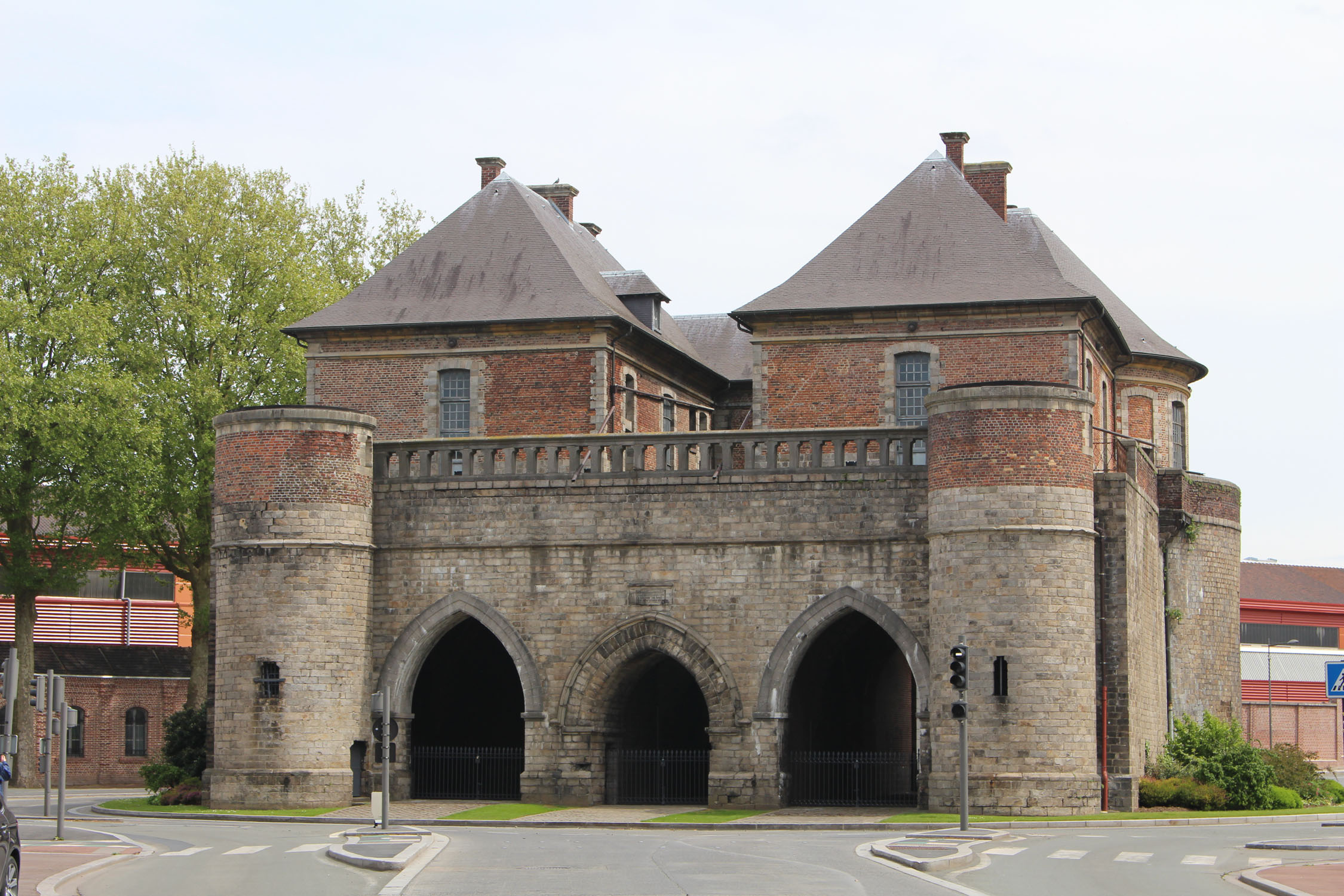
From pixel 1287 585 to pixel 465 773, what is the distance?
53.1m

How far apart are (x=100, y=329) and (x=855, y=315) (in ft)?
55.7

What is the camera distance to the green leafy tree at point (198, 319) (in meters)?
39.7

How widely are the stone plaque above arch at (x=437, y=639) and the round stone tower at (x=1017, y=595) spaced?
6880mm

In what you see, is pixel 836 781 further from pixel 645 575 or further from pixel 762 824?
pixel 762 824

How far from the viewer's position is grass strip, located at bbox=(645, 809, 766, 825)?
86.5 ft

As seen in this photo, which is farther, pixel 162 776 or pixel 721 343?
pixel 721 343

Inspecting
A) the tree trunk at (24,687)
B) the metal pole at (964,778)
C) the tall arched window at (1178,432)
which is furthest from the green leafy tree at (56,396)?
the tall arched window at (1178,432)

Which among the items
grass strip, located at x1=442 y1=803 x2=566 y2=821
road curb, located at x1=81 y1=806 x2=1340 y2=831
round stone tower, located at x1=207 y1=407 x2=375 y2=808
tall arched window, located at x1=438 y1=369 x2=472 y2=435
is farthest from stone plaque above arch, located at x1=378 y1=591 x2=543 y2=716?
tall arched window, located at x1=438 y1=369 x2=472 y2=435

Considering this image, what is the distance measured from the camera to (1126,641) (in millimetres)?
28406

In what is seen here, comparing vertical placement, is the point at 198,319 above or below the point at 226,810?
above

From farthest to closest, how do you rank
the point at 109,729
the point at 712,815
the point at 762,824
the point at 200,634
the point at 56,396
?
the point at 109,729, the point at 200,634, the point at 56,396, the point at 712,815, the point at 762,824

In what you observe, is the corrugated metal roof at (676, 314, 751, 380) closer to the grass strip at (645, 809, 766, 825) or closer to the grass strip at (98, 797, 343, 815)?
the grass strip at (645, 809, 766, 825)

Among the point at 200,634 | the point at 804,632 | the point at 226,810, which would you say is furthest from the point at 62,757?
the point at 200,634

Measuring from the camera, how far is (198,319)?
1577 inches
